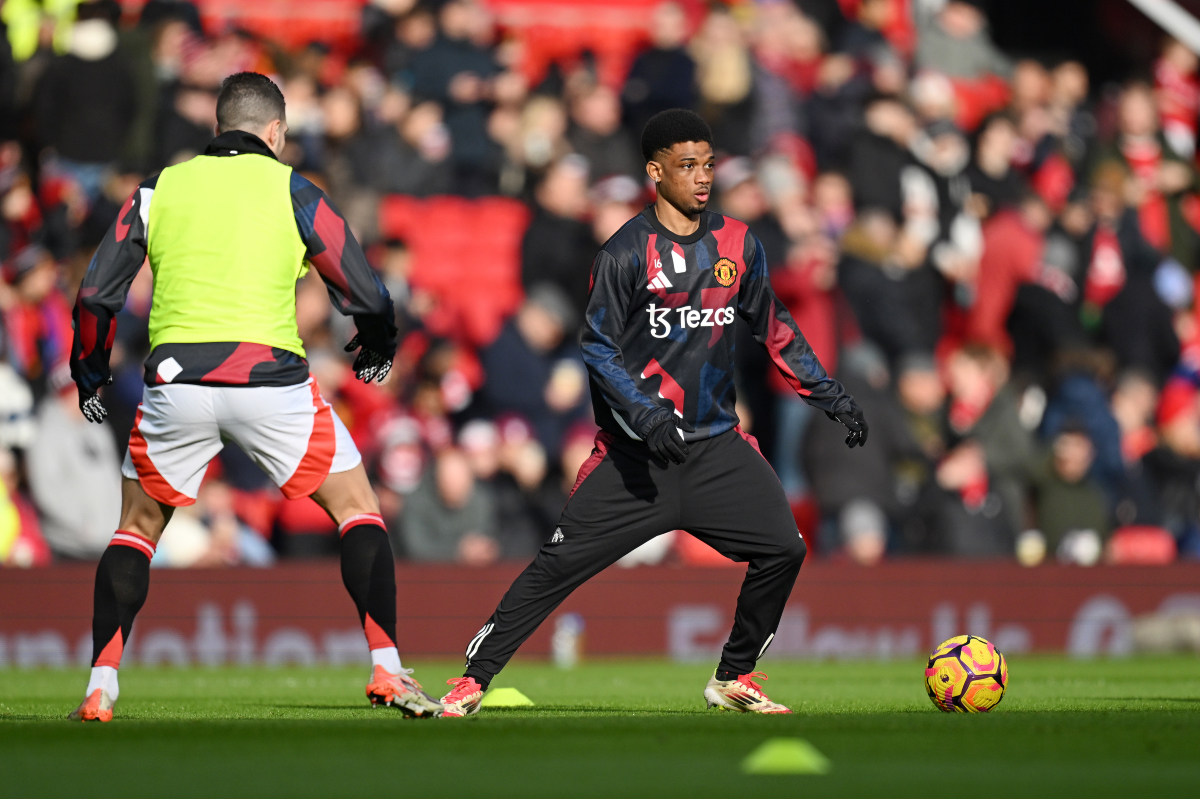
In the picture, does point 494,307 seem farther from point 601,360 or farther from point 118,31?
point 601,360

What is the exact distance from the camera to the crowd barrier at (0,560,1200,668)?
12711mm

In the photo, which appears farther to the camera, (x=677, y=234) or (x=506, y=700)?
(x=506, y=700)

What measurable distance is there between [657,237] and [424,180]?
9.08 metres

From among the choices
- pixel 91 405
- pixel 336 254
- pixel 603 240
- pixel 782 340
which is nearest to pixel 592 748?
pixel 336 254

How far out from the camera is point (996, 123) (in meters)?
17.0

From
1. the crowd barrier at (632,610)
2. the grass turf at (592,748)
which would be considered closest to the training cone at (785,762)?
the grass turf at (592,748)

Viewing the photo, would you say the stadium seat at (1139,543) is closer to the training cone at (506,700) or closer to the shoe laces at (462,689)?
the training cone at (506,700)

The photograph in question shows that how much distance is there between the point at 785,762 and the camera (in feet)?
15.9

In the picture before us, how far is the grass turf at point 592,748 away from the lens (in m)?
4.60

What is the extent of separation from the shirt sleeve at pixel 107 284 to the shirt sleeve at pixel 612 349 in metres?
1.78

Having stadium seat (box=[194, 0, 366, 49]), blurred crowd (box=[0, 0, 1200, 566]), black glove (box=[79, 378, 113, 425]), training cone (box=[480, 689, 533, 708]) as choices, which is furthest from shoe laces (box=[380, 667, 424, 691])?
Result: stadium seat (box=[194, 0, 366, 49])

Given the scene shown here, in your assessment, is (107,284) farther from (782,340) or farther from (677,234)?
(782,340)

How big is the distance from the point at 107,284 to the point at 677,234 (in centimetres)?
232

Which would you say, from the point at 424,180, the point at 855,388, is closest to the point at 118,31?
A: the point at 424,180
